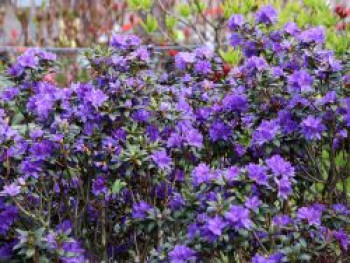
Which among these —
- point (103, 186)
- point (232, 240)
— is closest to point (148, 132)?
point (103, 186)

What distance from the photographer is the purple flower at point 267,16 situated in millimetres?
3242

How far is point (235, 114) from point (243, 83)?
13 centimetres

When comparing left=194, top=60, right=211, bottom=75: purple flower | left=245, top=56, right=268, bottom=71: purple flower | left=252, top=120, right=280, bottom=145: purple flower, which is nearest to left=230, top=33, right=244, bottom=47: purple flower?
left=194, top=60, right=211, bottom=75: purple flower

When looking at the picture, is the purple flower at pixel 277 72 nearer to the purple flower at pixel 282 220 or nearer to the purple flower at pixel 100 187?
the purple flower at pixel 282 220

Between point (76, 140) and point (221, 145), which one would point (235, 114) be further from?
point (76, 140)

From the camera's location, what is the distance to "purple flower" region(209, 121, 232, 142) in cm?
297

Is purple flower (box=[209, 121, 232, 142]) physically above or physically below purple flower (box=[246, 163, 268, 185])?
above

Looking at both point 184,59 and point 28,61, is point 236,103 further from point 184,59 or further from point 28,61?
point 28,61

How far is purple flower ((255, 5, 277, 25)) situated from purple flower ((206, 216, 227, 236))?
119 centimetres

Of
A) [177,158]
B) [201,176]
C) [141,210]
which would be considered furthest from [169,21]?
[201,176]

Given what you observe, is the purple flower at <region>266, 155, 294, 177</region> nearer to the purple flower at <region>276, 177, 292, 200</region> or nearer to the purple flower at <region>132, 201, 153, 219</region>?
the purple flower at <region>276, 177, 292, 200</region>

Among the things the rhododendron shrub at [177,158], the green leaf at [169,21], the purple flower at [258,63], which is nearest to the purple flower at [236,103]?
the rhododendron shrub at [177,158]

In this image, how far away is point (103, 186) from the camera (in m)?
2.81

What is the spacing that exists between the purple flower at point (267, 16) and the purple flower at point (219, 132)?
0.55 m
